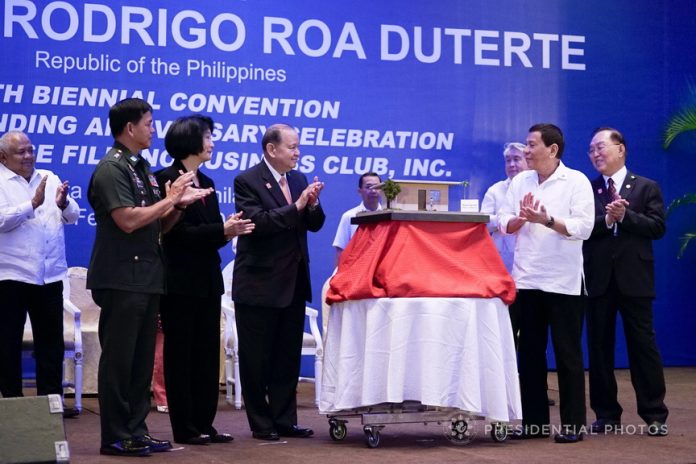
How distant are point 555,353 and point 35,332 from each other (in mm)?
2843

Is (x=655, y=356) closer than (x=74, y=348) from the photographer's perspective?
Yes

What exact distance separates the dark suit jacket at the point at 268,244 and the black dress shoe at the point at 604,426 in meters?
1.55

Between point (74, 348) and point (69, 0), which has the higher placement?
point (69, 0)

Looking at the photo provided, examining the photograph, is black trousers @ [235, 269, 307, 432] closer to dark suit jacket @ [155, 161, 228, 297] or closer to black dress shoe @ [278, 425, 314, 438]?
black dress shoe @ [278, 425, 314, 438]

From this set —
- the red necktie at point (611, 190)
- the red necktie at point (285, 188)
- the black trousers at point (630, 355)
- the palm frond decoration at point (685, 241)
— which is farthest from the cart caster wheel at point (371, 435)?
the palm frond decoration at point (685, 241)

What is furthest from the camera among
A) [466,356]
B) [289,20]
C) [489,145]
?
[489,145]

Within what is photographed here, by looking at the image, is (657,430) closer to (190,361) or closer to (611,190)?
(611,190)

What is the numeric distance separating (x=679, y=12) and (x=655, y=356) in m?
4.47

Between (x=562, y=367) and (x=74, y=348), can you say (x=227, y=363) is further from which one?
(x=562, y=367)

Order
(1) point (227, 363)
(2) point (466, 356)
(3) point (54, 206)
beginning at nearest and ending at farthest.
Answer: (2) point (466, 356), (3) point (54, 206), (1) point (227, 363)

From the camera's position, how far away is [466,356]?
471 centimetres

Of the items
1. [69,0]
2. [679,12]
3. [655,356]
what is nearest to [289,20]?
[69,0]

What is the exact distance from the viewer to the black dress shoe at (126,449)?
4477mm

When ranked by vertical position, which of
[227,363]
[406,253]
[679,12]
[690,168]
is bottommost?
[227,363]
